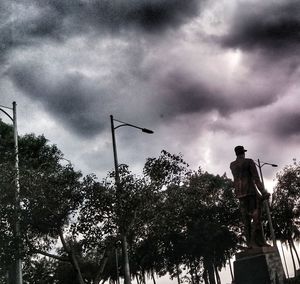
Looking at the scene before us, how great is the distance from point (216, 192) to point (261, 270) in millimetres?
37304

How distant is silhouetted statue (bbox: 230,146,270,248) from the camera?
40.5ft

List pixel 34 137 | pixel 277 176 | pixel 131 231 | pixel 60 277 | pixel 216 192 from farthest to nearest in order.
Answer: pixel 60 277, pixel 216 192, pixel 277 176, pixel 34 137, pixel 131 231

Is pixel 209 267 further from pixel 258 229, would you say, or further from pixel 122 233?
pixel 258 229

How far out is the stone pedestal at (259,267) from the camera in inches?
454

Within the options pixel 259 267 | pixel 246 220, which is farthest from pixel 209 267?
pixel 259 267

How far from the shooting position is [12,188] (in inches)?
832

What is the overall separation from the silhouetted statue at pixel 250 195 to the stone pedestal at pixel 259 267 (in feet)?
1.08

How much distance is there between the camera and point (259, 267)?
1166 cm

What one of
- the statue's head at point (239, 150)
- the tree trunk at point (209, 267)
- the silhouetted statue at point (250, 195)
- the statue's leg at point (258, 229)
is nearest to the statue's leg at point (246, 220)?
the silhouetted statue at point (250, 195)

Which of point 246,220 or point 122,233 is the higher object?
point 122,233

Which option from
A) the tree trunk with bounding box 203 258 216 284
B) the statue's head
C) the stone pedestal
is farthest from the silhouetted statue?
the tree trunk with bounding box 203 258 216 284

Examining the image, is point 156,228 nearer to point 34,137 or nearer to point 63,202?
point 63,202

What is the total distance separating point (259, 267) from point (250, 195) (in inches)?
78.8

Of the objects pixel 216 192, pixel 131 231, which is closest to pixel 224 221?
pixel 216 192
